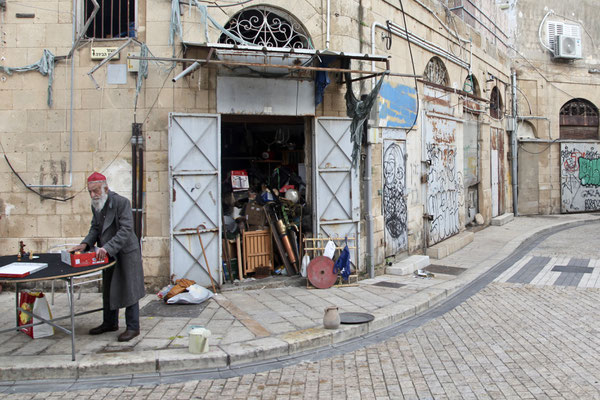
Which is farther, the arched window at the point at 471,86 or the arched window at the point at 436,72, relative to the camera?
the arched window at the point at 471,86

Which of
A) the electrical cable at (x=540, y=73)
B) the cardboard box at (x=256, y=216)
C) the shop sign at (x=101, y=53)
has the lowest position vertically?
the cardboard box at (x=256, y=216)

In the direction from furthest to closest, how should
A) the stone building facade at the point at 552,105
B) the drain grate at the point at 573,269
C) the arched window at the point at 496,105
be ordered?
1. the stone building facade at the point at 552,105
2. the arched window at the point at 496,105
3. the drain grate at the point at 573,269

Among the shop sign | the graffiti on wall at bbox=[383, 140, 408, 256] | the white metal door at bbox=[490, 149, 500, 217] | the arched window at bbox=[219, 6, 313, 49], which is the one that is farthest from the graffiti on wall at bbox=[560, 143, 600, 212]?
the shop sign

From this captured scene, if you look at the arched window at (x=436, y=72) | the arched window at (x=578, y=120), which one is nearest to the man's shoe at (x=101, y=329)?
the arched window at (x=436, y=72)

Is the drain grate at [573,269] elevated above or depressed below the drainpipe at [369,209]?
below

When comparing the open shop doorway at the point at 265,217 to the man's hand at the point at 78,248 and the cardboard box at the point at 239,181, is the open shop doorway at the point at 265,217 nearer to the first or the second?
the cardboard box at the point at 239,181

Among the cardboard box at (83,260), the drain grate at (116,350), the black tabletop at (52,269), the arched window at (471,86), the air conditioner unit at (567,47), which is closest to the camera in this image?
the black tabletop at (52,269)

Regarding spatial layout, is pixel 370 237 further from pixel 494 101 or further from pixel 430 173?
pixel 494 101

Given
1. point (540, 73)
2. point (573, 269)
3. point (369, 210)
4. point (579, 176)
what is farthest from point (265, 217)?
point (579, 176)

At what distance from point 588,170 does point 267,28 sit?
17.6 m

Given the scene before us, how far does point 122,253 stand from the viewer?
18.7ft

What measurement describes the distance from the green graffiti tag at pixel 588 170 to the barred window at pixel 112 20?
19.1 metres

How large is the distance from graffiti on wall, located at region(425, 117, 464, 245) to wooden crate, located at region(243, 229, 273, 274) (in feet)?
14.8

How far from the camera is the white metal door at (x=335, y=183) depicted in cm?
888
